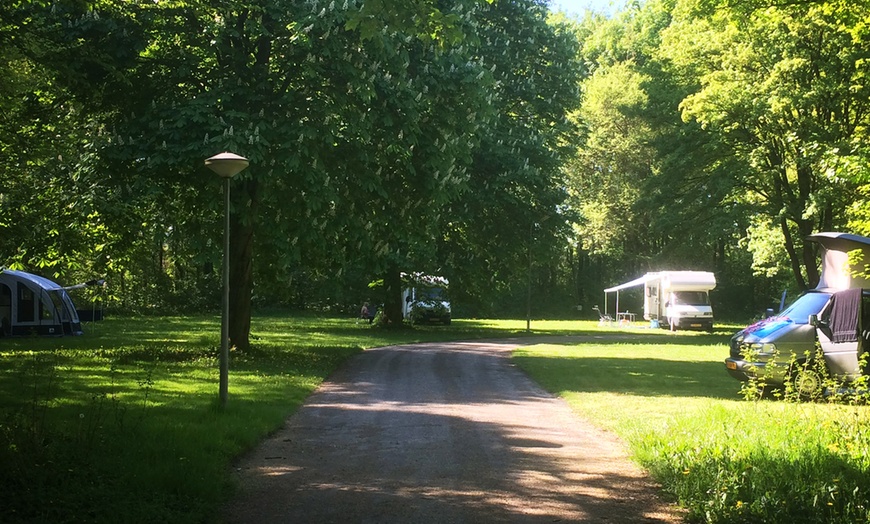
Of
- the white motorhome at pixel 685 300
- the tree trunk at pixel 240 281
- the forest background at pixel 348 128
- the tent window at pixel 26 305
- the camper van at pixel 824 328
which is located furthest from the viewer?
the white motorhome at pixel 685 300

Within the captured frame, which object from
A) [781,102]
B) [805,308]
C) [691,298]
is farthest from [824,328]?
[691,298]

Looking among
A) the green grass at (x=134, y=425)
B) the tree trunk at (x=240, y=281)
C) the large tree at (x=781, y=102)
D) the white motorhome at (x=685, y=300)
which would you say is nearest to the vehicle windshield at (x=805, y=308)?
the green grass at (x=134, y=425)

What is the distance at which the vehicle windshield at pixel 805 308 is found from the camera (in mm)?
15000

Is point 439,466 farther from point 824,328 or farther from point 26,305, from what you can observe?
point 26,305

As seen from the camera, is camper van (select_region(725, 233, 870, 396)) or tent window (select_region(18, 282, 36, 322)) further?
tent window (select_region(18, 282, 36, 322))

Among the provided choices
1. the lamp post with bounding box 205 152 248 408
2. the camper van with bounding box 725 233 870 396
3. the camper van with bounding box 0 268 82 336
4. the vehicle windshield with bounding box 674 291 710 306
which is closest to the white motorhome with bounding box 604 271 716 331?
the vehicle windshield with bounding box 674 291 710 306

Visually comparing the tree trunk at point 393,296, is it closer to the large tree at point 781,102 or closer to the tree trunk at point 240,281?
the tree trunk at point 240,281

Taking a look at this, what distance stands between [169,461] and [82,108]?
12.2 meters

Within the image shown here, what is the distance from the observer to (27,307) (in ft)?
89.6

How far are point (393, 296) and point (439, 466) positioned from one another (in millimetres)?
26506

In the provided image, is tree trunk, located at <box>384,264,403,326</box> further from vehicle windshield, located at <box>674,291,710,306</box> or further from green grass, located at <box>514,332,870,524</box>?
green grass, located at <box>514,332,870,524</box>

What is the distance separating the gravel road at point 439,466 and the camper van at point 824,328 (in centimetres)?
364

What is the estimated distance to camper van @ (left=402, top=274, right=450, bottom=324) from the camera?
3531 cm

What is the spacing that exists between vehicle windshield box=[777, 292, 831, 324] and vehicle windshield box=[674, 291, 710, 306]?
2665 centimetres
